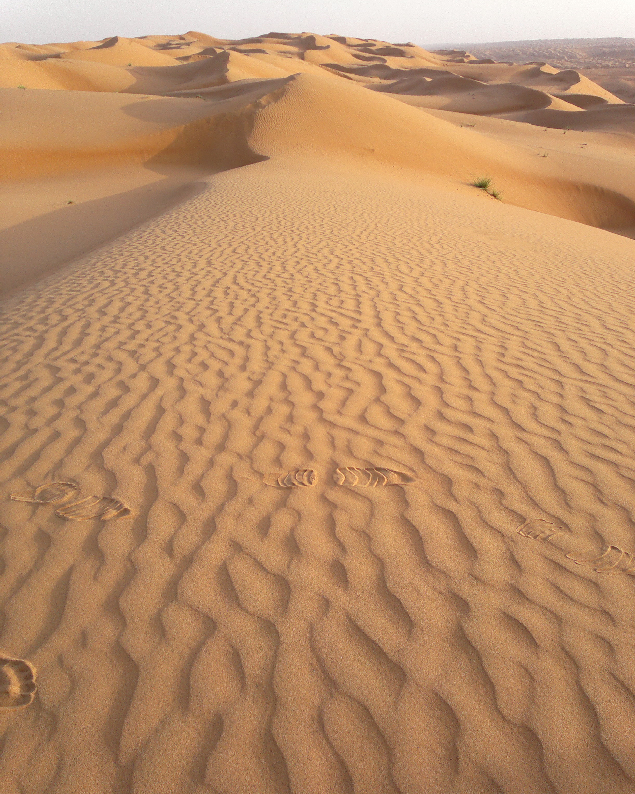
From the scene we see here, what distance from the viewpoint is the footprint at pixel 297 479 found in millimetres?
3188

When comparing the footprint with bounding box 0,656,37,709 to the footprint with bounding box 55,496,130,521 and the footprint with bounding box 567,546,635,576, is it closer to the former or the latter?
the footprint with bounding box 55,496,130,521

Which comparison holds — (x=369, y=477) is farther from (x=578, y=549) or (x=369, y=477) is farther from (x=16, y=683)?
(x=16, y=683)

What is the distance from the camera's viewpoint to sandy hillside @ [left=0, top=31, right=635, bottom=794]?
200cm

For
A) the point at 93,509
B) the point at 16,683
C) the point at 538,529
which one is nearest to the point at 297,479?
the point at 93,509

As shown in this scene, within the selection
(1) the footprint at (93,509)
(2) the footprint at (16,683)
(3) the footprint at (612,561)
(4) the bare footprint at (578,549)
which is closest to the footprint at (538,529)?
(4) the bare footprint at (578,549)

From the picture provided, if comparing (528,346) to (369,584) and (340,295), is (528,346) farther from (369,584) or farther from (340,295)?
(369,584)

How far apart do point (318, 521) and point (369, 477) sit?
0.48 metres

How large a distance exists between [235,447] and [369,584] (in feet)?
4.34

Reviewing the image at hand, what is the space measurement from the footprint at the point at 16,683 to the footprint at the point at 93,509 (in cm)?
81

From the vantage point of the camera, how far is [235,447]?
349 centimetres

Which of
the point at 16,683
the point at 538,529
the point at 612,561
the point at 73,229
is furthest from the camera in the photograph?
the point at 73,229

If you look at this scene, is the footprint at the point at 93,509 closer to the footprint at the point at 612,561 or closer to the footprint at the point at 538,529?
the footprint at the point at 538,529

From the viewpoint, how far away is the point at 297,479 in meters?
3.23

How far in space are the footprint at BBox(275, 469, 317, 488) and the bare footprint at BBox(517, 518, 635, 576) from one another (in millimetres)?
1152
